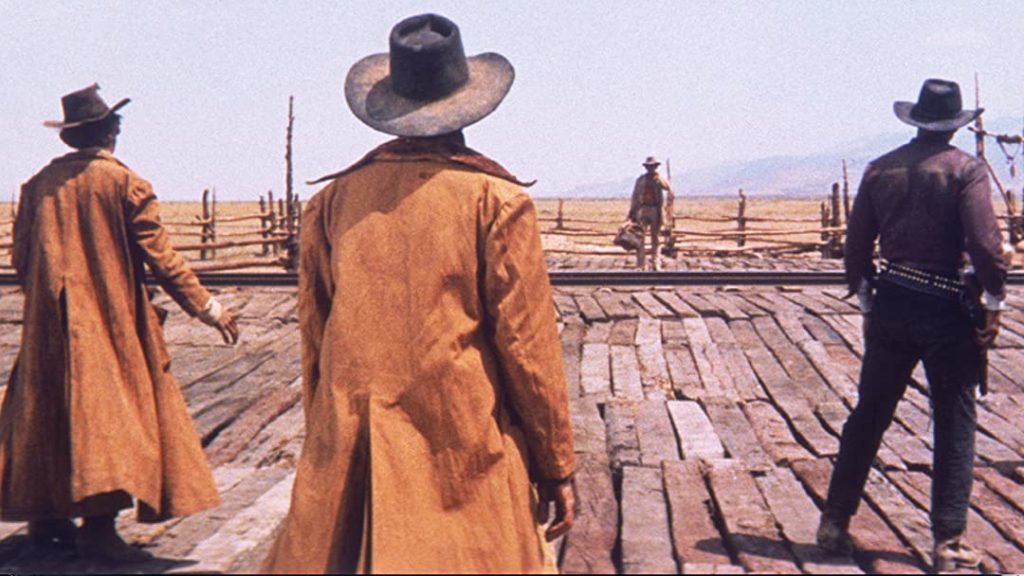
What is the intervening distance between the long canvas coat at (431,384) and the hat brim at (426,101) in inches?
4.1

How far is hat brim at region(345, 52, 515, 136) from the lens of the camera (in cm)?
308

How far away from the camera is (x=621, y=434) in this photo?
630cm

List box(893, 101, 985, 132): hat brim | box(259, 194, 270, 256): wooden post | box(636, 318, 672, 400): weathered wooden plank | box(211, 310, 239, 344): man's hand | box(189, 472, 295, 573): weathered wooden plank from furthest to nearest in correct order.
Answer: box(259, 194, 270, 256): wooden post, box(636, 318, 672, 400): weathered wooden plank, box(211, 310, 239, 344): man's hand, box(893, 101, 985, 132): hat brim, box(189, 472, 295, 573): weathered wooden plank

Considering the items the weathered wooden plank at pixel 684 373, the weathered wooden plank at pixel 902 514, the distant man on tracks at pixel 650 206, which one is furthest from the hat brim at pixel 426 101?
the distant man on tracks at pixel 650 206

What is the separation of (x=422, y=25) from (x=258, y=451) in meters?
3.49

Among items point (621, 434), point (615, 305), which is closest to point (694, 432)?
point (621, 434)

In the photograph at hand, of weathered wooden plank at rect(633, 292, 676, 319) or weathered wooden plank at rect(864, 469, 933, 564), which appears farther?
weathered wooden plank at rect(633, 292, 676, 319)

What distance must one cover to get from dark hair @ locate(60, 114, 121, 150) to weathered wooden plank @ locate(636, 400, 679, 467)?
9.25 ft

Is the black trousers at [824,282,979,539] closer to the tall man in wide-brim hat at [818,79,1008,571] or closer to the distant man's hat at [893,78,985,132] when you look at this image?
the tall man in wide-brim hat at [818,79,1008,571]

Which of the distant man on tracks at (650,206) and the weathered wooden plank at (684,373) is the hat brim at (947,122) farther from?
the distant man on tracks at (650,206)

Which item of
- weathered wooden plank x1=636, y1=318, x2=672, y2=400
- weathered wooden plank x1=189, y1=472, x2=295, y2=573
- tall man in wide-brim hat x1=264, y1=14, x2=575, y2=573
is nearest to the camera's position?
tall man in wide-brim hat x1=264, y1=14, x2=575, y2=573

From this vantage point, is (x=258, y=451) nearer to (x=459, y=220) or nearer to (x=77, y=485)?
(x=77, y=485)

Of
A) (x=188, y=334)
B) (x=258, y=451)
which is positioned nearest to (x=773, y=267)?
(x=188, y=334)

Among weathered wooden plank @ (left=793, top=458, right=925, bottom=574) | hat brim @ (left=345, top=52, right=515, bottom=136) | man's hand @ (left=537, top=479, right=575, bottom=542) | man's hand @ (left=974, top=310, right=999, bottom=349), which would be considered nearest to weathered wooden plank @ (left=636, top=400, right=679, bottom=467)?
weathered wooden plank @ (left=793, top=458, right=925, bottom=574)
